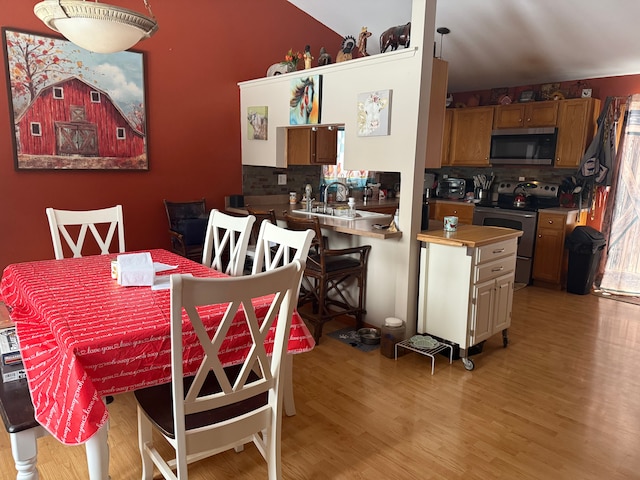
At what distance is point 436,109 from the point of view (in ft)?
11.0

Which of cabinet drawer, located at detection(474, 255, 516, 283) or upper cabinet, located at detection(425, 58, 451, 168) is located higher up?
upper cabinet, located at detection(425, 58, 451, 168)

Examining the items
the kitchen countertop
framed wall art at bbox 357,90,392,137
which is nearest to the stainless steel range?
the kitchen countertop

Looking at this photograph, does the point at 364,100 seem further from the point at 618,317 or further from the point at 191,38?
the point at 618,317

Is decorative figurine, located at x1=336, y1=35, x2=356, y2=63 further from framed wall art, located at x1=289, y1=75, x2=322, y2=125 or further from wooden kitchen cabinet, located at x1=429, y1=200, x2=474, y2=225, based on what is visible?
wooden kitchen cabinet, located at x1=429, y1=200, x2=474, y2=225

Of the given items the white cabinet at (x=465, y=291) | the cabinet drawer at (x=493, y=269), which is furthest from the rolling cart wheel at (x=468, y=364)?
the cabinet drawer at (x=493, y=269)

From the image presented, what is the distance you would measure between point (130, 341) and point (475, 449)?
168 cm

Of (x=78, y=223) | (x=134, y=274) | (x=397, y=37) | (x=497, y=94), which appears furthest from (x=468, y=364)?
(x=497, y=94)

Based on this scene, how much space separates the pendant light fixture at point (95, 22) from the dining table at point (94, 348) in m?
1.09

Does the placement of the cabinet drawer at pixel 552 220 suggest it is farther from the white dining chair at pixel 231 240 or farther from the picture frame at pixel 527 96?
the white dining chair at pixel 231 240

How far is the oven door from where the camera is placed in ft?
16.7

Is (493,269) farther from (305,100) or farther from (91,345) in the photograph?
(91,345)

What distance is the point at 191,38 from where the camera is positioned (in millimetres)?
4285

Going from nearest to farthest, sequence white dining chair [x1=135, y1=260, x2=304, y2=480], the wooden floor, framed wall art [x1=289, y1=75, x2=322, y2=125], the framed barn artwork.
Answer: white dining chair [x1=135, y1=260, x2=304, y2=480] < the wooden floor < the framed barn artwork < framed wall art [x1=289, y1=75, x2=322, y2=125]

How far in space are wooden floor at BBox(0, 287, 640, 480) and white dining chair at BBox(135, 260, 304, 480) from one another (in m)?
0.44
